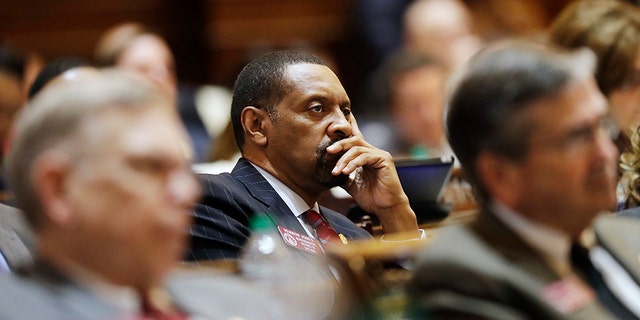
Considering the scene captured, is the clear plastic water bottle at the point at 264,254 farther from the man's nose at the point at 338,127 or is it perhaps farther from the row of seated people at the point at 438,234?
the man's nose at the point at 338,127

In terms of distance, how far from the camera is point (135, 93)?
4.94 ft

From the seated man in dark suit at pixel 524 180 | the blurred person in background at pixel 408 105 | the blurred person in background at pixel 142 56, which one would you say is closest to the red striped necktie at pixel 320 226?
the seated man in dark suit at pixel 524 180

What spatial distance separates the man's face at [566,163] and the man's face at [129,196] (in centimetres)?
54

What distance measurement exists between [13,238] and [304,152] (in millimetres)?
830

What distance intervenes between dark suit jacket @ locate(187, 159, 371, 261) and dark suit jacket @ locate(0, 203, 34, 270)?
16.2 inches

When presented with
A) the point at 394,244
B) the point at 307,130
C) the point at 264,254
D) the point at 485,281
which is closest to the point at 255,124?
the point at 307,130

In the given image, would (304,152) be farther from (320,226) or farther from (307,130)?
(320,226)

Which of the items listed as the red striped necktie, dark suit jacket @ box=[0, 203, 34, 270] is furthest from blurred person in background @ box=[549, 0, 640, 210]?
dark suit jacket @ box=[0, 203, 34, 270]

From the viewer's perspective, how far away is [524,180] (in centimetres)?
167

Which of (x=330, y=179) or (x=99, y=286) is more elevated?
(x=99, y=286)

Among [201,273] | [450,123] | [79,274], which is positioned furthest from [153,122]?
[450,123]

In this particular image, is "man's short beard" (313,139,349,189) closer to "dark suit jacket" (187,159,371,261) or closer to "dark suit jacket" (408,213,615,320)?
"dark suit jacket" (187,159,371,261)

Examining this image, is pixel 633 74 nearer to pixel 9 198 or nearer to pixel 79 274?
pixel 9 198

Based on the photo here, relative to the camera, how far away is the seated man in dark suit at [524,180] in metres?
1.61
